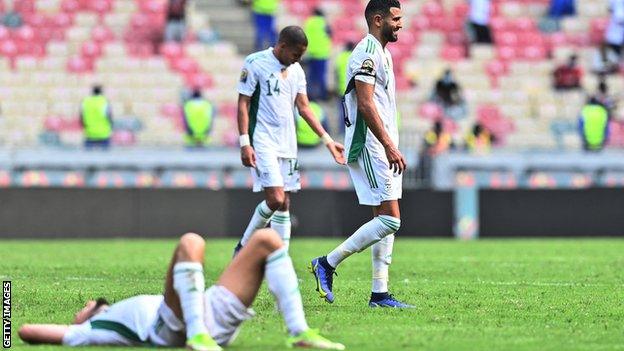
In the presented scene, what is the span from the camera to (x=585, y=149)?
87.8 feet

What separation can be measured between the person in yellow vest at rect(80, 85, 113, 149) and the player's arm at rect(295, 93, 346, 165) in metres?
15.4

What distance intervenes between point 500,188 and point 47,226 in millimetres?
7605

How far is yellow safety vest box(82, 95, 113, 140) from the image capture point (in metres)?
27.1

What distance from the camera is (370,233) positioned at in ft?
36.2

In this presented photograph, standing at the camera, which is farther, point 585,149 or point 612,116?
point 612,116

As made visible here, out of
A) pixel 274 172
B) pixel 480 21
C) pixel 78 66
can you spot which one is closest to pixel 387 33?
pixel 274 172

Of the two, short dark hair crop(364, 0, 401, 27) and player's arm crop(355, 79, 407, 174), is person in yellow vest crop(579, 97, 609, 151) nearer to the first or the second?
short dark hair crop(364, 0, 401, 27)

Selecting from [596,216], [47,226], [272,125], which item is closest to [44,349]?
[272,125]

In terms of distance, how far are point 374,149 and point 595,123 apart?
17884 mm

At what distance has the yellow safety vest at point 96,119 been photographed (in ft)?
88.8

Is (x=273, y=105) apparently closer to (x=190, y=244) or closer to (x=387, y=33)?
(x=387, y=33)

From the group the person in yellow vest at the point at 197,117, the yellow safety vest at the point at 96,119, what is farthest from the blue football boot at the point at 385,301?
the yellow safety vest at the point at 96,119

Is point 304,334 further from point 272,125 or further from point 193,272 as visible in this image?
point 272,125

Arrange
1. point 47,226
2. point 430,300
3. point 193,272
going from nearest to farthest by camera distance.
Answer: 1. point 193,272
2. point 430,300
3. point 47,226
